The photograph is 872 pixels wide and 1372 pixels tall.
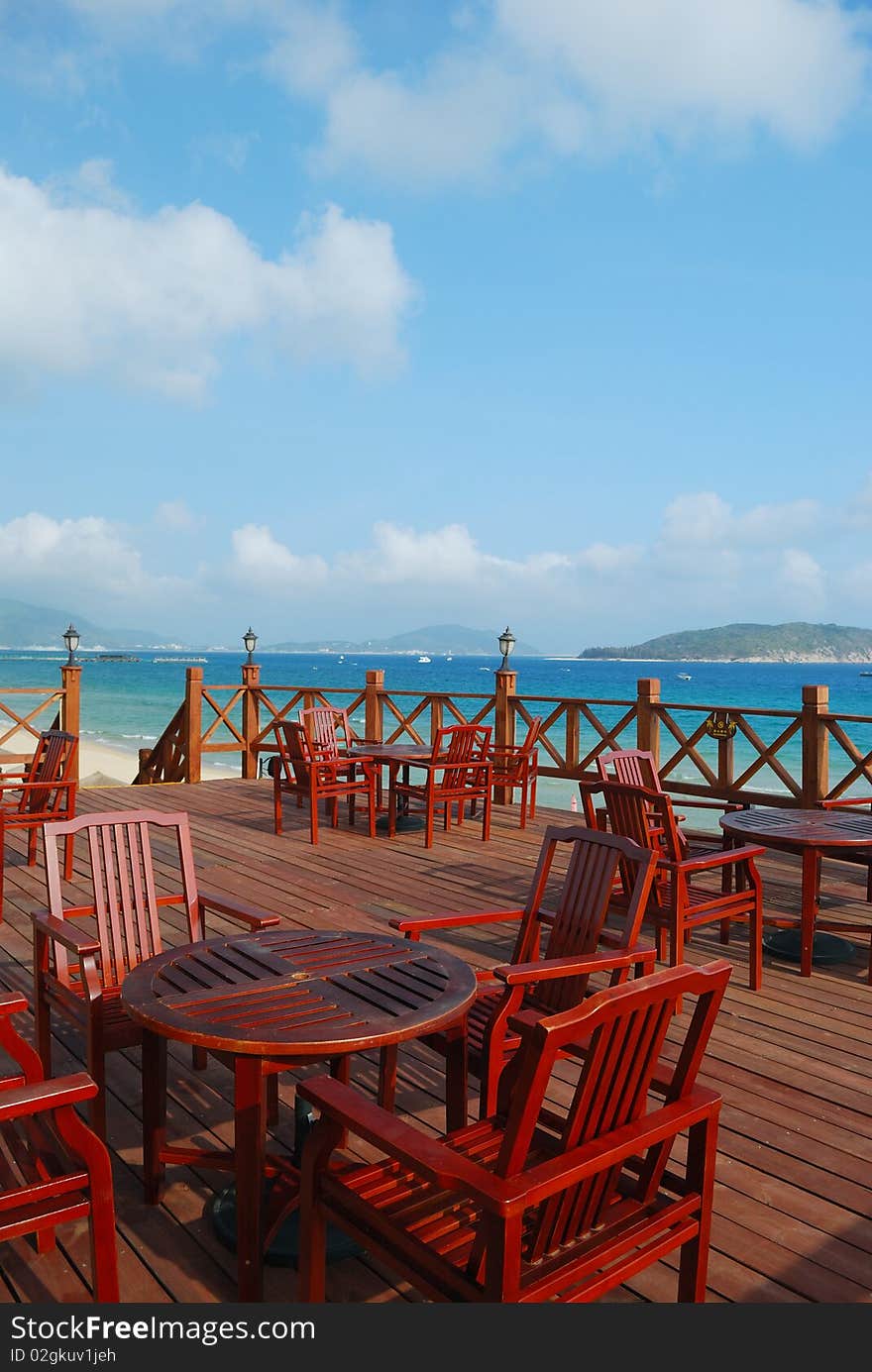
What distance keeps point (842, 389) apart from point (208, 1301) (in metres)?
24.4

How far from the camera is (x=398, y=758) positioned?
6.79 meters

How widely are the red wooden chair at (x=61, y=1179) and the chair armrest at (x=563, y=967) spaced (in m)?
0.92

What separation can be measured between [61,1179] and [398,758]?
527 cm

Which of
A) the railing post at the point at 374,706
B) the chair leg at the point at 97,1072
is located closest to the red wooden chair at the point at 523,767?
the railing post at the point at 374,706

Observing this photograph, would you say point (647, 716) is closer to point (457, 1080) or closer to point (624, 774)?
point (624, 774)

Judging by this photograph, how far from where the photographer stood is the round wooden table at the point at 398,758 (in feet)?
22.5

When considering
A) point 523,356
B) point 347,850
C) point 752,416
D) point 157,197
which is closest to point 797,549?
point 752,416

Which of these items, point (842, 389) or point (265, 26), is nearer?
point (265, 26)

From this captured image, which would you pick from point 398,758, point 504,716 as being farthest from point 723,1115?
point 504,716

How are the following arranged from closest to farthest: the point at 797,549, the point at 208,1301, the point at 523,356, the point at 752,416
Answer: the point at 208,1301
the point at 523,356
the point at 752,416
the point at 797,549

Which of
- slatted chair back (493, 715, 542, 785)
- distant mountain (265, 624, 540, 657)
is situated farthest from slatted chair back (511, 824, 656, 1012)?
distant mountain (265, 624, 540, 657)

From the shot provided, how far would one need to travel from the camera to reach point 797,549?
2677 inches

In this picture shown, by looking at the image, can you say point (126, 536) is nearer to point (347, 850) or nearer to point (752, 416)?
point (752, 416)

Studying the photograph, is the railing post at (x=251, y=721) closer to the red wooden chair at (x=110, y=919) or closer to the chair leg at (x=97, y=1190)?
the red wooden chair at (x=110, y=919)
